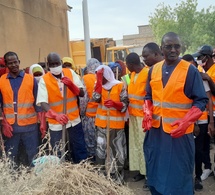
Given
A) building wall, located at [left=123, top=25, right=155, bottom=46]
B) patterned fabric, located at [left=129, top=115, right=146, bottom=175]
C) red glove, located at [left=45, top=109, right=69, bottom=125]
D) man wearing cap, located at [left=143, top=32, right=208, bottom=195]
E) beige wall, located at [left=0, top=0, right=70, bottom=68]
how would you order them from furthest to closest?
building wall, located at [left=123, top=25, right=155, bottom=46], beige wall, located at [left=0, top=0, right=70, bottom=68], patterned fabric, located at [left=129, top=115, right=146, bottom=175], red glove, located at [left=45, top=109, right=69, bottom=125], man wearing cap, located at [left=143, top=32, right=208, bottom=195]

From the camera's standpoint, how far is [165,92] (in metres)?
2.81

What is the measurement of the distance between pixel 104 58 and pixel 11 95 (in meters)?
12.4

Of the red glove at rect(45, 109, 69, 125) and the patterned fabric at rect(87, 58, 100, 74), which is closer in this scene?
the red glove at rect(45, 109, 69, 125)

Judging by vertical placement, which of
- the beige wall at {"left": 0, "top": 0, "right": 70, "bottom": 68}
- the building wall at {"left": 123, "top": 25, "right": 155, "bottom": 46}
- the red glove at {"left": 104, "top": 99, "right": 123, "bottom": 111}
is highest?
the building wall at {"left": 123, "top": 25, "right": 155, "bottom": 46}

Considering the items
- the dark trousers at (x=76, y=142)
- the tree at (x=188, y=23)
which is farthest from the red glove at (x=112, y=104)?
the tree at (x=188, y=23)

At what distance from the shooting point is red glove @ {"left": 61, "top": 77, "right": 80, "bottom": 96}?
147 inches

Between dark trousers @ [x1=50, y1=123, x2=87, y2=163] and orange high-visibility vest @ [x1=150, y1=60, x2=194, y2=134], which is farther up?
orange high-visibility vest @ [x1=150, y1=60, x2=194, y2=134]

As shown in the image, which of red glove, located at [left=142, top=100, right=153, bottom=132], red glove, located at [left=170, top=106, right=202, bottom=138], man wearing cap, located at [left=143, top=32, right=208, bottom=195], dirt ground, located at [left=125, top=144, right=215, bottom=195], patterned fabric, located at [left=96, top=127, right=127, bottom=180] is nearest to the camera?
red glove, located at [left=170, top=106, right=202, bottom=138]

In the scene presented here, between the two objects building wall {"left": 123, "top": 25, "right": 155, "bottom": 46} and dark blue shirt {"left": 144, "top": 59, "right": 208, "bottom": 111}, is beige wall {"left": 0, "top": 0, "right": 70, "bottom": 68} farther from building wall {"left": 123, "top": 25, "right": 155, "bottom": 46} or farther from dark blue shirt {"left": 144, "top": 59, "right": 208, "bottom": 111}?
building wall {"left": 123, "top": 25, "right": 155, "bottom": 46}

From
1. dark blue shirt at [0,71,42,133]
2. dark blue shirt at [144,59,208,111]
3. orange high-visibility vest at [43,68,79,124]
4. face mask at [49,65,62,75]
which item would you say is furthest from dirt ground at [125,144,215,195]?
face mask at [49,65,62,75]

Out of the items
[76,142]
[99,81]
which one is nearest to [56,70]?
[99,81]

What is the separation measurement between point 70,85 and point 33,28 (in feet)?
21.9

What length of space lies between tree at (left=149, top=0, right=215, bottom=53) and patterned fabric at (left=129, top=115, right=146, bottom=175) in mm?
33881

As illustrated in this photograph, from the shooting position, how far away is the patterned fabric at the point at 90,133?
→ 467 cm
